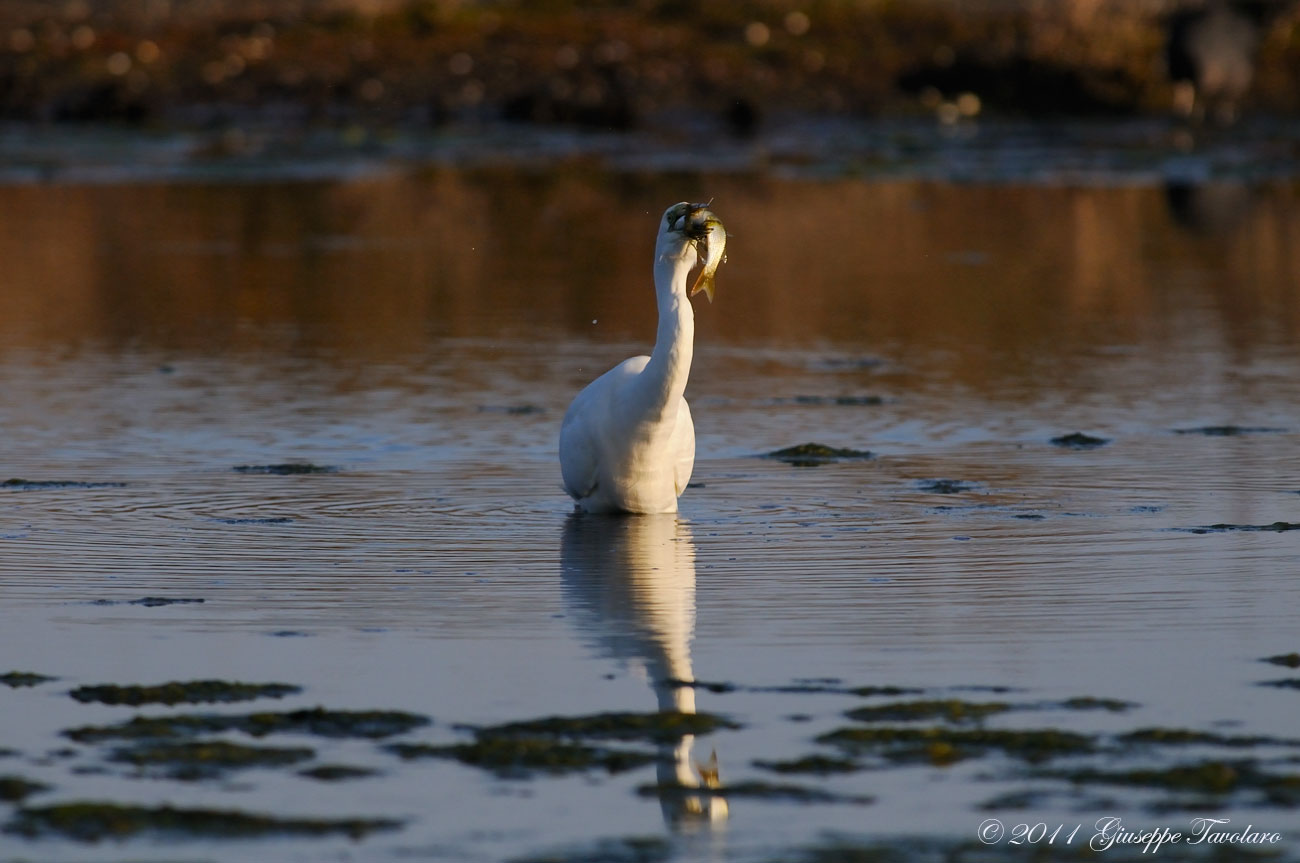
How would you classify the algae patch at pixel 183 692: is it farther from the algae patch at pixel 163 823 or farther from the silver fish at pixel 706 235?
the silver fish at pixel 706 235

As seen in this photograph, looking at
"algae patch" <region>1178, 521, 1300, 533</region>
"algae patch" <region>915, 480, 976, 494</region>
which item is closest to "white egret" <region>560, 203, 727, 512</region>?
"algae patch" <region>915, 480, 976, 494</region>

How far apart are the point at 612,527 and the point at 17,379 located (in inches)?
231

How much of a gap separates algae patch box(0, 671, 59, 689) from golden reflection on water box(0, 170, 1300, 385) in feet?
27.6

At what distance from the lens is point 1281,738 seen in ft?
19.8

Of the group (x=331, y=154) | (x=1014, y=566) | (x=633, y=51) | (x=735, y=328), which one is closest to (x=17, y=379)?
(x=735, y=328)

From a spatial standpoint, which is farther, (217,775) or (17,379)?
(17,379)

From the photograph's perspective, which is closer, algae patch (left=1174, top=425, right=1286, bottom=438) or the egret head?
the egret head

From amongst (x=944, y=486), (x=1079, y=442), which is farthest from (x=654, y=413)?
(x=1079, y=442)

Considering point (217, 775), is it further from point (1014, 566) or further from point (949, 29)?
point (949, 29)

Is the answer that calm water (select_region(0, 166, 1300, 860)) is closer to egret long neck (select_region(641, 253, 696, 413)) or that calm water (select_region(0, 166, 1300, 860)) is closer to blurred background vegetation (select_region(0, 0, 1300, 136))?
egret long neck (select_region(641, 253, 696, 413))

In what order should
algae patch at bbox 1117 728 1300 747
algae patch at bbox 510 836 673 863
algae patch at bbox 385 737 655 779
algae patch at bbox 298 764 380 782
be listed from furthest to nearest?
algae patch at bbox 1117 728 1300 747 < algae patch at bbox 385 737 655 779 < algae patch at bbox 298 764 380 782 < algae patch at bbox 510 836 673 863

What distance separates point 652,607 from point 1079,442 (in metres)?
4.30

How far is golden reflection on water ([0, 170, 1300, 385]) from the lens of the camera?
1664 centimetres

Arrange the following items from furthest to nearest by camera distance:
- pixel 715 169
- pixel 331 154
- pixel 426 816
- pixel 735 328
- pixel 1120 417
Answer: pixel 331 154, pixel 715 169, pixel 735 328, pixel 1120 417, pixel 426 816
